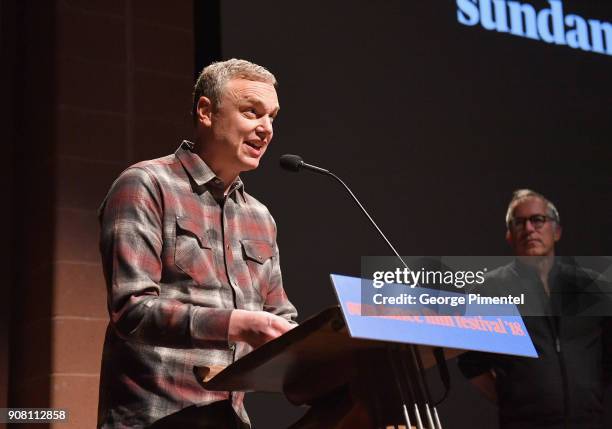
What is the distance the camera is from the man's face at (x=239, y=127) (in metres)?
2.11

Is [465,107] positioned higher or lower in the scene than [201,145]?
higher

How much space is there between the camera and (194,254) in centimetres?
194

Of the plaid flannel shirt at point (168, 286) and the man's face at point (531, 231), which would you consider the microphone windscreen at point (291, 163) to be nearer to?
the plaid flannel shirt at point (168, 286)

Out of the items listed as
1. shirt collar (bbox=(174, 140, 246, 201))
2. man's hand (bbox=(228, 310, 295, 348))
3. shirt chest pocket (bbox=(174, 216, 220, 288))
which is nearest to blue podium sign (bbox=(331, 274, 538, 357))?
man's hand (bbox=(228, 310, 295, 348))

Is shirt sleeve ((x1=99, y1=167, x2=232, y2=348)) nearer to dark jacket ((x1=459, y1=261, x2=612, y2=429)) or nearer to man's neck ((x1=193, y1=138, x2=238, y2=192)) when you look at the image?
man's neck ((x1=193, y1=138, x2=238, y2=192))

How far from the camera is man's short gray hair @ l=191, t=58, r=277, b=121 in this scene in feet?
7.13

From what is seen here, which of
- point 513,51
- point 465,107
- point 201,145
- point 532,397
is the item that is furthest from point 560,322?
point 201,145

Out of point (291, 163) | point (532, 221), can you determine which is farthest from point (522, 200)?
point (291, 163)

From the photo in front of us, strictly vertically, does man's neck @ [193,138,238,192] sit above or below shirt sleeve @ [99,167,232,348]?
above

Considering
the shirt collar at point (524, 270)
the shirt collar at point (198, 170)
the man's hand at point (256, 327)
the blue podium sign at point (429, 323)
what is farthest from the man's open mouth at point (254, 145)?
the shirt collar at point (524, 270)

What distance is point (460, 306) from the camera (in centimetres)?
153

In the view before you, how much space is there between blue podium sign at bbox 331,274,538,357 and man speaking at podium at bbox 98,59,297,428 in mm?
→ 267

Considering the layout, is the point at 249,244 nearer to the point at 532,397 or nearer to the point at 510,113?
the point at 532,397

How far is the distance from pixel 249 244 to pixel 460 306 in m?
0.71
